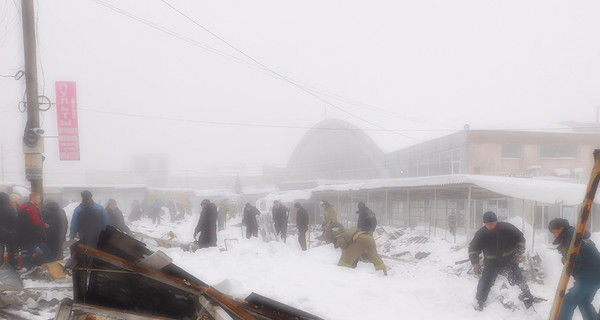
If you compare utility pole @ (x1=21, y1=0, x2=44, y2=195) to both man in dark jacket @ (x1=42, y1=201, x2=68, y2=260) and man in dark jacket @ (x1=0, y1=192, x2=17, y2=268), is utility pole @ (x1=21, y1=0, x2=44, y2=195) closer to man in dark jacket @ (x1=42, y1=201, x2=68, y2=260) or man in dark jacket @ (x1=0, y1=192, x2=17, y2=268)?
man in dark jacket @ (x1=42, y1=201, x2=68, y2=260)

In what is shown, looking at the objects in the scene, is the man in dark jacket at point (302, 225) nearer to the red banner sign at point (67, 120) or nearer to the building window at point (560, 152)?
the red banner sign at point (67, 120)

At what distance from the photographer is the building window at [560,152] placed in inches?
1089

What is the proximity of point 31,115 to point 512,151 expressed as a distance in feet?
90.0

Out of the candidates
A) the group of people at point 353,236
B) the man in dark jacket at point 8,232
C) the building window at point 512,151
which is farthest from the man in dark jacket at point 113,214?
the building window at point 512,151

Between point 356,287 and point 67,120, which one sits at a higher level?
point 67,120

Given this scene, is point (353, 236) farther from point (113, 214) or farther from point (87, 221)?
point (113, 214)

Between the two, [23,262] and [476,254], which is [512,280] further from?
[23,262]

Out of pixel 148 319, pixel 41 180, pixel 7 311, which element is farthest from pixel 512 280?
pixel 41 180

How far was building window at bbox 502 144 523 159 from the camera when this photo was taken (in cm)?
2706

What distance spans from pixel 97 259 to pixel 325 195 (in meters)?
25.6

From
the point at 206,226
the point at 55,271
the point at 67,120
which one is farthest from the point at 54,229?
the point at 67,120

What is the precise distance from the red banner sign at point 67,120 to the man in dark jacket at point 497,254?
1092 centimetres

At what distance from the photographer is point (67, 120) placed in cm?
1219

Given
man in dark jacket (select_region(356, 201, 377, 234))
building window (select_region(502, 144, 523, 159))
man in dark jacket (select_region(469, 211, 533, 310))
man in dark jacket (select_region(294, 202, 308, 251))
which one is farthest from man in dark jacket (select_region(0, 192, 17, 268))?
building window (select_region(502, 144, 523, 159))
